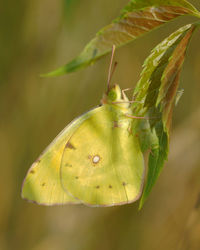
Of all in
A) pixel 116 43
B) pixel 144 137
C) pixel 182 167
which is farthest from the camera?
pixel 182 167

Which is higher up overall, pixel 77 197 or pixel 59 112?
pixel 59 112

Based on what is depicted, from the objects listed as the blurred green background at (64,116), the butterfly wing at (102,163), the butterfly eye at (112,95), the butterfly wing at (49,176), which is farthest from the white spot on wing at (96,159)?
the blurred green background at (64,116)

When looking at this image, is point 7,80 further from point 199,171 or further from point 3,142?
point 199,171

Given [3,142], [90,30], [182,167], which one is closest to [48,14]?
[90,30]

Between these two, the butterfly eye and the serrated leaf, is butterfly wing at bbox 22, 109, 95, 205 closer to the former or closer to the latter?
the butterfly eye

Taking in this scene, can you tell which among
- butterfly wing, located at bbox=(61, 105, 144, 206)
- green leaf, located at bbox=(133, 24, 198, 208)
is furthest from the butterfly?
green leaf, located at bbox=(133, 24, 198, 208)
